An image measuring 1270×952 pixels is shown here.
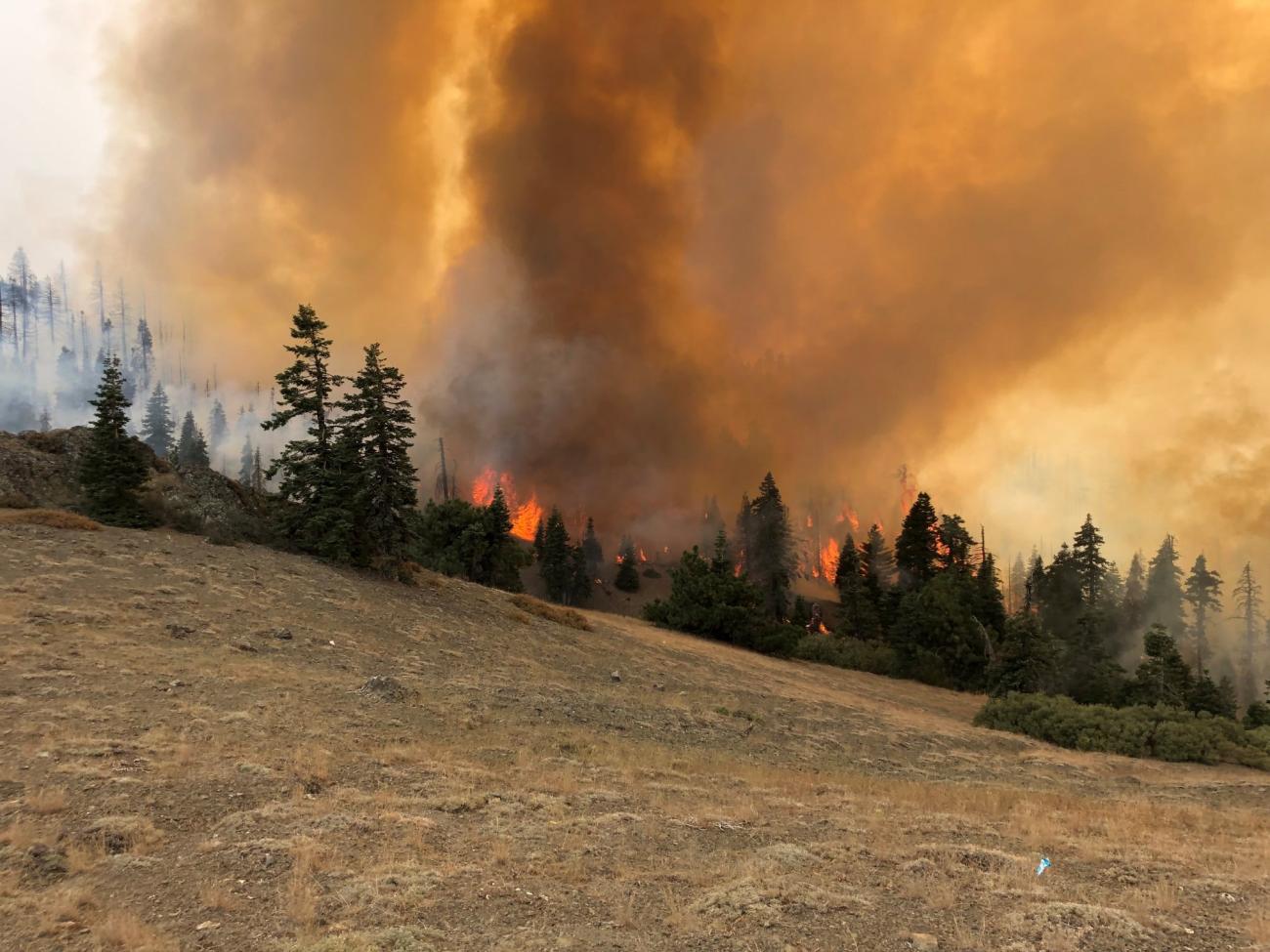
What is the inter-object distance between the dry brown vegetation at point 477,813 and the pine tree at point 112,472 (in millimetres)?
7770

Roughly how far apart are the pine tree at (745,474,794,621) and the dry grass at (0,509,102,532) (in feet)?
207

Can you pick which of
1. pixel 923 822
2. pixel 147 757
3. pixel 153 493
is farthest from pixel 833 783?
pixel 153 493

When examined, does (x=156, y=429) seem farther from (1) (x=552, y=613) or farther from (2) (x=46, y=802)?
(2) (x=46, y=802)

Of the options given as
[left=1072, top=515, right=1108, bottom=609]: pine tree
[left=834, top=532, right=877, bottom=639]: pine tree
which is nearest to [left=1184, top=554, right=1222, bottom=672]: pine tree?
[left=1072, top=515, right=1108, bottom=609]: pine tree

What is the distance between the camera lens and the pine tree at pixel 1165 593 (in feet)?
328

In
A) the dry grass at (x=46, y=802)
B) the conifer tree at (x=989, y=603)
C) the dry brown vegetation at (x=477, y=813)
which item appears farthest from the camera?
the conifer tree at (x=989, y=603)

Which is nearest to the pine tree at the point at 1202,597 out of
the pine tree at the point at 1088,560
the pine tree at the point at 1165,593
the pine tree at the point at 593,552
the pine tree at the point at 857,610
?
the pine tree at the point at 1165,593

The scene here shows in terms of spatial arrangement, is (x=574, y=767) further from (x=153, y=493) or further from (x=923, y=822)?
(x=153, y=493)

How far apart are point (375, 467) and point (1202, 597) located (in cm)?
11887

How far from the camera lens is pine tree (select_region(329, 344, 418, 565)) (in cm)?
3778

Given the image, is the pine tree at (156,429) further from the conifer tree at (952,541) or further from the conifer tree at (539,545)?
the conifer tree at (952,541)

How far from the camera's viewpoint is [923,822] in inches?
546

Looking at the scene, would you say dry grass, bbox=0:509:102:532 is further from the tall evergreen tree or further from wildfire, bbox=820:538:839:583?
wildfire, bbox=820:538:839:583

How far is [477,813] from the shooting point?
1221 cm
